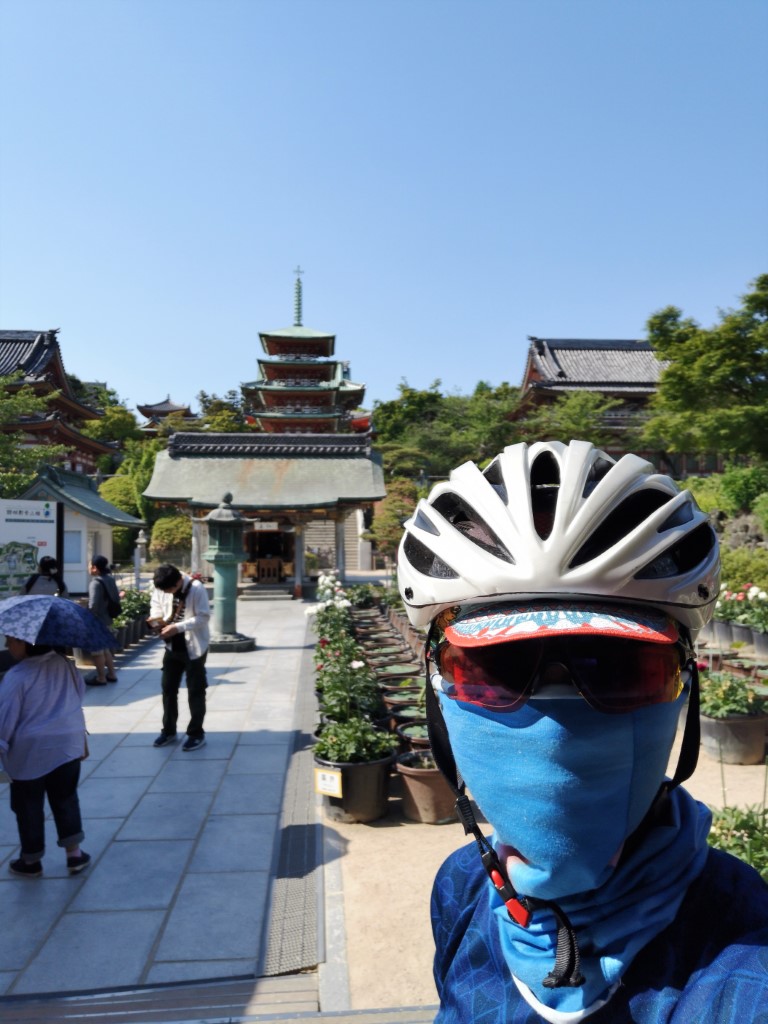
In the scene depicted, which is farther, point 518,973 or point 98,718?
point 98,718

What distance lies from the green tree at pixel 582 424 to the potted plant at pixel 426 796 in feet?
78.1

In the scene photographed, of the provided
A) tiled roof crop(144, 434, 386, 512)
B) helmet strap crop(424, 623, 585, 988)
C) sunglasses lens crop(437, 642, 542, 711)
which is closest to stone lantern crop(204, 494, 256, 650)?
tiled roof crop(144, 434, 386, 512)

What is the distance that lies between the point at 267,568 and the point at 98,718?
1593 cm

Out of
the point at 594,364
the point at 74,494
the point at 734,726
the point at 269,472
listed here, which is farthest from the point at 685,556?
the point at 594,364

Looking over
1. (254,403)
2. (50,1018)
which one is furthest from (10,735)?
(254,403)

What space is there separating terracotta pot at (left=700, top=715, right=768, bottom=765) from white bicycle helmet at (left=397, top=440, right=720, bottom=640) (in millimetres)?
5880

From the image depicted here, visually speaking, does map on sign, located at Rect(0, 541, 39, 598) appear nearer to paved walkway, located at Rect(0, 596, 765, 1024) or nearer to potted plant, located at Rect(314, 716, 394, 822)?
paved walkway, located at Rect(0, 596, 765, 1024)


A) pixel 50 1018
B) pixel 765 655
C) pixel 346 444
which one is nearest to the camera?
pixel 50 1018

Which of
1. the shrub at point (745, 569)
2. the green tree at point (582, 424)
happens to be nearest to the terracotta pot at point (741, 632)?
the shrub at point (745, 569)

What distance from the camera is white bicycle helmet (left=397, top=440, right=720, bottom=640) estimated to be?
118 centimetres

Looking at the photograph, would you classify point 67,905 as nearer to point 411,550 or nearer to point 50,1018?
point 50,1018

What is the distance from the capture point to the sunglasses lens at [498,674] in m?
1.13

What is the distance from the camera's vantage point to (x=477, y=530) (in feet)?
4.70

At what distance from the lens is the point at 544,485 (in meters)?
1.45
